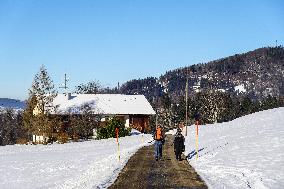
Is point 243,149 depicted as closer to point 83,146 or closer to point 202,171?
point 202,171

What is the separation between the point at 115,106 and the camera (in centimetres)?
7562

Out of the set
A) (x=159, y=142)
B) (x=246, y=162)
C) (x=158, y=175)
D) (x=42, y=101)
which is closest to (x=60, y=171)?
(x=159, y=142)

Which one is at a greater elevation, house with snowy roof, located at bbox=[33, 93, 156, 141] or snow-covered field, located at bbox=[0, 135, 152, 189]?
house with snowy roof, located at bbox=[33, 93, 156, 141]

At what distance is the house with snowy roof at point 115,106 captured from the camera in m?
71.7

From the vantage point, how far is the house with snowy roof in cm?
7169

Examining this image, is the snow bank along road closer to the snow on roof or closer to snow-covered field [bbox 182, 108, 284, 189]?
snow-covered field [bbox 182, 108, 284, 189]

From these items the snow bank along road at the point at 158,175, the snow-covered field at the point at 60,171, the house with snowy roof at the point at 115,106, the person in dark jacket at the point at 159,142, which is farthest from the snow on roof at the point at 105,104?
the snow bank along road at the point at 158,175

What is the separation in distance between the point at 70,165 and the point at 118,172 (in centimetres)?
890

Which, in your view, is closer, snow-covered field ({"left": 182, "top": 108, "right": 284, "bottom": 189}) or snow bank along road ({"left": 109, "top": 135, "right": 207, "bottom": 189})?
snow bank along road ({"left": 109, "top": 135, "right": 207, "bottom": 189})

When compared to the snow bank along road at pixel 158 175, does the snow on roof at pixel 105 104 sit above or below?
above

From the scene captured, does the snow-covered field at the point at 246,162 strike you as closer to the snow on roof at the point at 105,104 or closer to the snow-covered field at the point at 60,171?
the snow-covered field at the point at 60,171

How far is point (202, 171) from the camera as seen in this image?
20188 mm

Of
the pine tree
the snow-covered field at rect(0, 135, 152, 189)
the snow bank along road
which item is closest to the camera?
the snow bank along road

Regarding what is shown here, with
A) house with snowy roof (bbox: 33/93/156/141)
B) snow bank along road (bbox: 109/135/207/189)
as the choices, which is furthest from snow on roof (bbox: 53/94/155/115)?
snow bank along road (bbox: 109/135/207/189)
